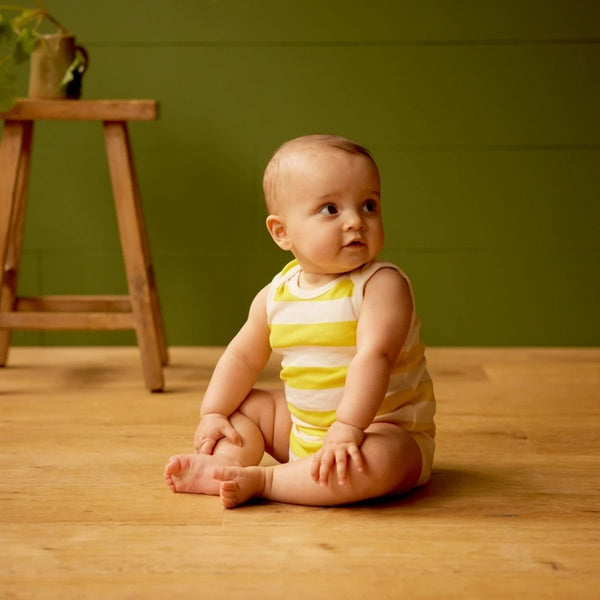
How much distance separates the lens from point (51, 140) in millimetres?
2355

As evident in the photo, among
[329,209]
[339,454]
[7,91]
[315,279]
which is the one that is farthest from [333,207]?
[7,91]

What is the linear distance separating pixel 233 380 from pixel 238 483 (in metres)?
0.19

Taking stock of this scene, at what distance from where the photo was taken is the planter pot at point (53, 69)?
1.98m

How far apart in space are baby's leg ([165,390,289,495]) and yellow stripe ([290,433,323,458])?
0.04 m

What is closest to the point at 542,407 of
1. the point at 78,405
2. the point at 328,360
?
the point at 328,360

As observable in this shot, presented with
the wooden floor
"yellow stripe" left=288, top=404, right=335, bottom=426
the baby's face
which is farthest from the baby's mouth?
the wooden floor

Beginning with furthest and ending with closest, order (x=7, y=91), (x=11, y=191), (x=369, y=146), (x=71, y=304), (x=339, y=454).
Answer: (x=369, y=146)
(x=71, y=304)
(x=11, y=191)
(x=7, y=91)
(x=339, y=454)

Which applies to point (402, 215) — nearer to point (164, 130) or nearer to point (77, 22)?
point (164, 130)

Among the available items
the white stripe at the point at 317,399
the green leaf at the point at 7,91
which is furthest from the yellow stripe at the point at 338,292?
the green leaf at the point at 7,91

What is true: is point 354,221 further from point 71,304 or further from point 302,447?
point 71,304

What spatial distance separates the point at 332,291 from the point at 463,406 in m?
0.63

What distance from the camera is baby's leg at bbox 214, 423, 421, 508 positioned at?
1195mm

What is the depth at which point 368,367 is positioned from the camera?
1197 mm

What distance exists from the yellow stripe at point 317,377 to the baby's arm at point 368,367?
0.05 m
